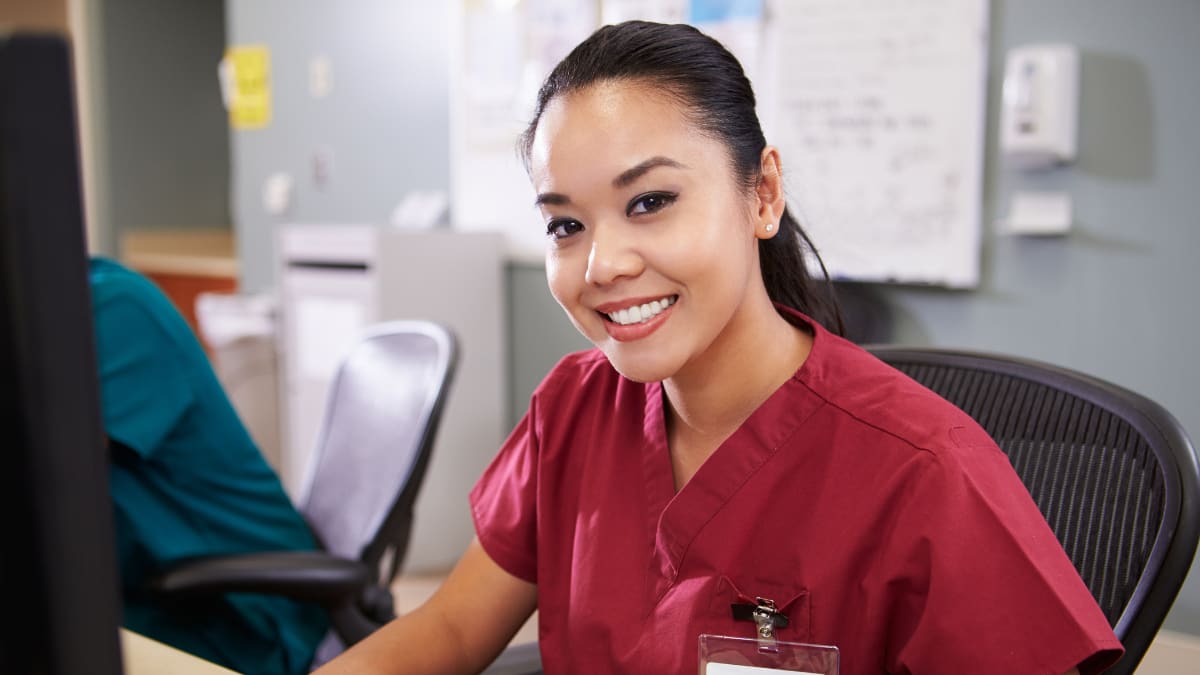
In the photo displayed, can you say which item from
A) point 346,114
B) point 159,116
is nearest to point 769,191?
point 346,114

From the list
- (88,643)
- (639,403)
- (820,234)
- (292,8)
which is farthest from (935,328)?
(292,8)

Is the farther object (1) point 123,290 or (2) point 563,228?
(1) point 123,290

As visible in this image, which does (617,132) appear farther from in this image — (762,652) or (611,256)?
(762,652)

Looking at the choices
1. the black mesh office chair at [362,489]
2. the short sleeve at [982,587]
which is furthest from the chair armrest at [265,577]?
the short sleeve at [982,587]

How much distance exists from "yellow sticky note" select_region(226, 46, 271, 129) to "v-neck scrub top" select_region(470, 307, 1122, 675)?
341cm

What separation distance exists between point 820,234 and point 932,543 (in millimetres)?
1729

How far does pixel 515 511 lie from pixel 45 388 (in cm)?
74

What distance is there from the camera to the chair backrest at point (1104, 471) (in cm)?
78

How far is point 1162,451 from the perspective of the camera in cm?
82

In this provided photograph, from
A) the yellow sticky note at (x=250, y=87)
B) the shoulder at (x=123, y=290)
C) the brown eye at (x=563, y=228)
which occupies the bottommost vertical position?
the shoulder at (x=123, y=290)

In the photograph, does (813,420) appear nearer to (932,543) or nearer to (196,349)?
(932,543)

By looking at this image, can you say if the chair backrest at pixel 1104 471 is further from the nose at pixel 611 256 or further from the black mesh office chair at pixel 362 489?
the black mesh office chair at pixel 362 489

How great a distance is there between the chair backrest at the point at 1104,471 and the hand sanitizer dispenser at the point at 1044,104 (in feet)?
3.90

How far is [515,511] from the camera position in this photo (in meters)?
1.03
